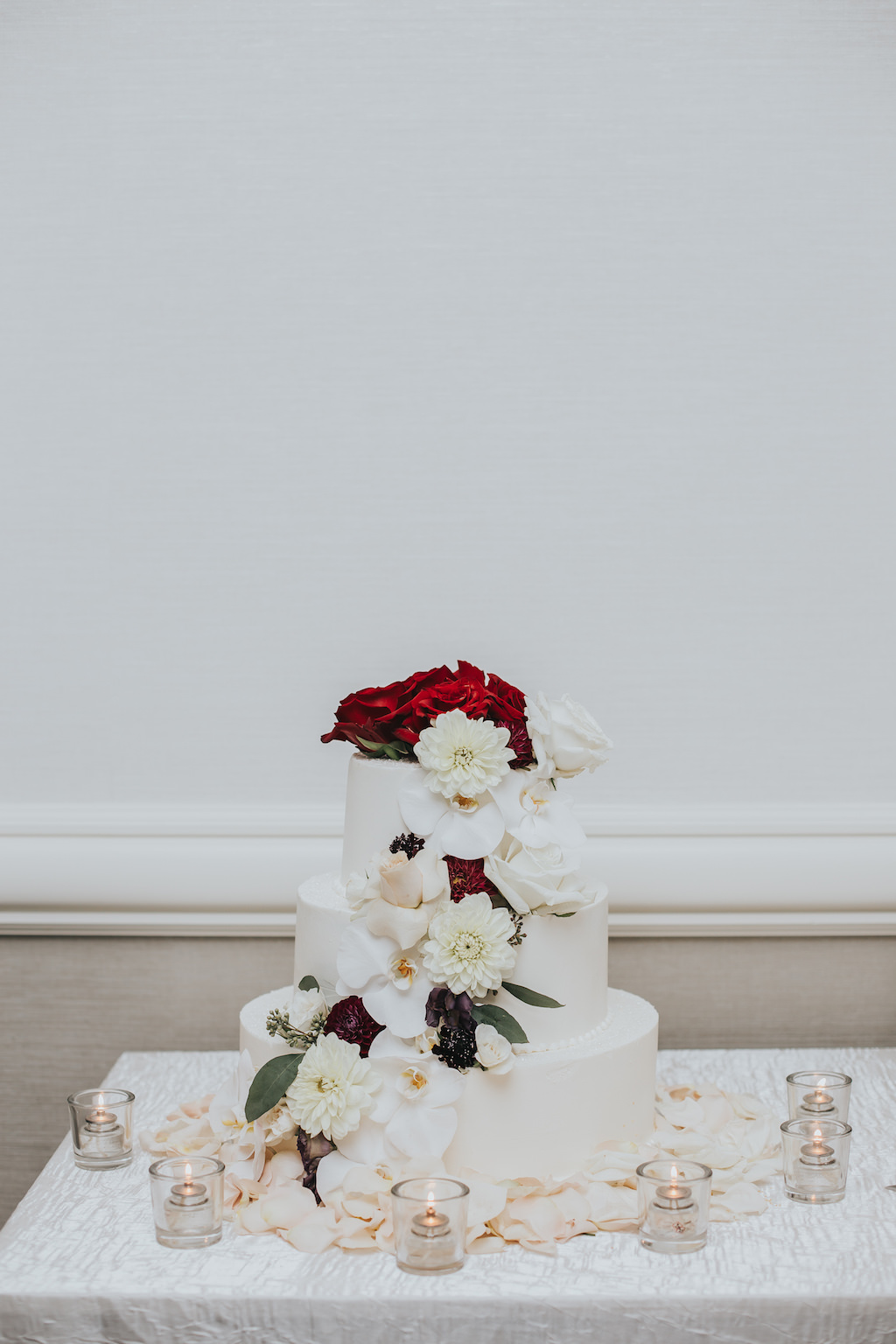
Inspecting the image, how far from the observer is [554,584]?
4.72ft

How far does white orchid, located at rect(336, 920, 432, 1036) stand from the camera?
94cm

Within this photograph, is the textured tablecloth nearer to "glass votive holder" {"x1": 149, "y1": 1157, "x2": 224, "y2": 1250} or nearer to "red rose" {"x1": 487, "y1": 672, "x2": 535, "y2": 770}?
"glass votive holder" {"x1": 149, "y1": 1157, "x2": 224, "y2": 1250}

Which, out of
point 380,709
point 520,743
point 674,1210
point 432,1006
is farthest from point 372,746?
point 674,1210

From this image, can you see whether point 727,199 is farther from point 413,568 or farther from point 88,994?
point 88,994

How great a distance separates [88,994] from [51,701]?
0.40m

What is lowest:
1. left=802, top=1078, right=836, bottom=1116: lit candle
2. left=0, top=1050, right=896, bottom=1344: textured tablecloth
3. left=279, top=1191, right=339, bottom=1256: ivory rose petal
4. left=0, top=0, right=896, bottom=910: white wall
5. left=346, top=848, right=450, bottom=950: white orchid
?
left=0, top=1050, right=896, bottom=1344: textured tablecloth

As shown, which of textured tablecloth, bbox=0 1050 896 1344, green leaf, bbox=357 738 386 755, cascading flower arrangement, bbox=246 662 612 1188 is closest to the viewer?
textured tablecloth, bbox=0 1050 896 1344

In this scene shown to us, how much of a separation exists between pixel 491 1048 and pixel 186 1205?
0.91 feet

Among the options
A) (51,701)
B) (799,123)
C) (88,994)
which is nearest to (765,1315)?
(88,994)

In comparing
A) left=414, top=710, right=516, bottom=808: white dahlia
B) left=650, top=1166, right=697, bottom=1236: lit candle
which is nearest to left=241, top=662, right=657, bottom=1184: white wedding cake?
left=414, top=710, right=516, bottom=808: white dahlia

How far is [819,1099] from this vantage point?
108 cm

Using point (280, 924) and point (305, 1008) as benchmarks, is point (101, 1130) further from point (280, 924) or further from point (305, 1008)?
point (280, 924)

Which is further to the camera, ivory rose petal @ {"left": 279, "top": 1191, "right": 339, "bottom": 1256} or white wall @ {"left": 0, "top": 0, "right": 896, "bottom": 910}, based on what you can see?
white wall @ {"left": 0, "top": 0, "right": 896, "bottom": 910}

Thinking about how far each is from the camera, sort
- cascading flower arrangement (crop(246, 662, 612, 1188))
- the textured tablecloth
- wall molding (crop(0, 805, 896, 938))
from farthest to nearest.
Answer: wall molding (crop(0, 805, 896, 938)) < cascading flower arrangement (crop(246, 662, 612, 1188)) < the textured tablecloth
